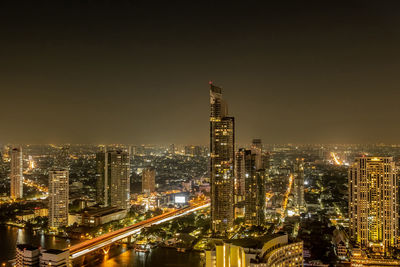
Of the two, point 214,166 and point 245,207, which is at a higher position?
point 214,166

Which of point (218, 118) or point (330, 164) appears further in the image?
point (330, 164)

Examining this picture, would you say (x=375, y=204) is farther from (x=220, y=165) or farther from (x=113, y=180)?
(x=113, y=180)

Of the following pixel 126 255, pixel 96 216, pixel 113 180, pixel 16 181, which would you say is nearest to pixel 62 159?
pixel 16 181

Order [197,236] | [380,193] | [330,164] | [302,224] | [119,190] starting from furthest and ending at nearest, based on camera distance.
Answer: [330,164]
[119,190]
[302,224]
[197,236]
[380,193]

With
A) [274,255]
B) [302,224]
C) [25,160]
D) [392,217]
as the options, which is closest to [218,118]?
[302,224]

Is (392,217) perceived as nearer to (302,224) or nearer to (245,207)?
(302,224)

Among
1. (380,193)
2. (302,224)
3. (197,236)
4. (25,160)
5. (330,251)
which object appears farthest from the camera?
(25,160)

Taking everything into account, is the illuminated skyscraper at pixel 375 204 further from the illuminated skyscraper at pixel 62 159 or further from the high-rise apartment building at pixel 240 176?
the illuminated skyscraper at pixel 62 159

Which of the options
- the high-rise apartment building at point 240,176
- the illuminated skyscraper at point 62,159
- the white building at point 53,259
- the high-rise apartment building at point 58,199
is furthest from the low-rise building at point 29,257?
the illuminated skyscraper at point 62,159
